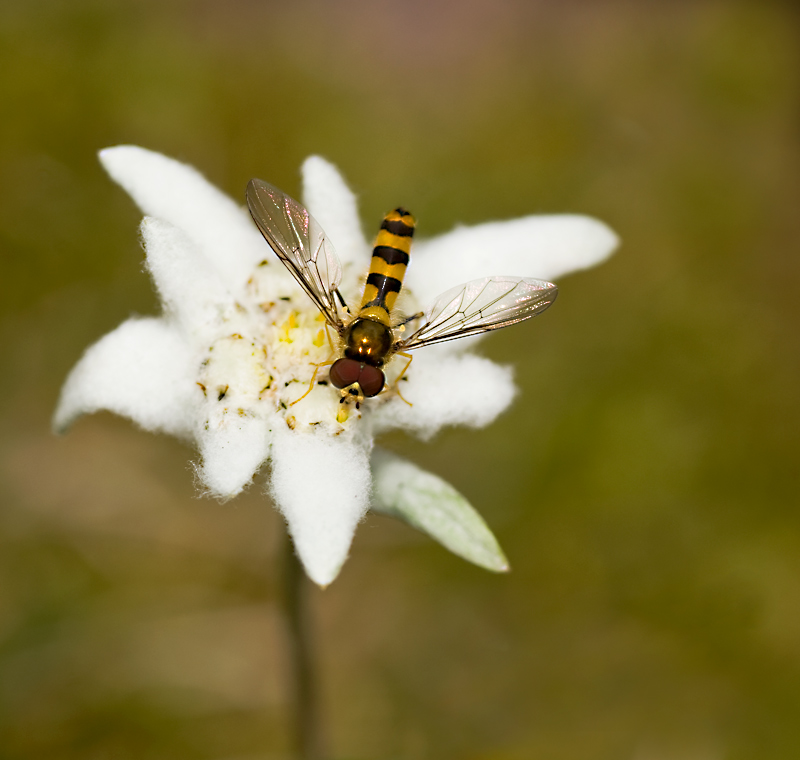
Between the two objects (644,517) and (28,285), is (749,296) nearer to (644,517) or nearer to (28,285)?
(644,517)

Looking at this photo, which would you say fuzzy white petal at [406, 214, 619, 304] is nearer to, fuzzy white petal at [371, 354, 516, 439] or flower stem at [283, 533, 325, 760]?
fuzzy white petal at [371, 354, 516, 439]

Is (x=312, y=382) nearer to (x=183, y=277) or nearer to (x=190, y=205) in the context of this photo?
(x=183, y=277)

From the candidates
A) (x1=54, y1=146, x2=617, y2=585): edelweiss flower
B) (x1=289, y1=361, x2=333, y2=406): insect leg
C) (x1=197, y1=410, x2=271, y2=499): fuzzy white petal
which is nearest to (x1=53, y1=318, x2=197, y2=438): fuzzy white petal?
(x1=54, y1=146, x2=617, y2=585): edelweiss flower

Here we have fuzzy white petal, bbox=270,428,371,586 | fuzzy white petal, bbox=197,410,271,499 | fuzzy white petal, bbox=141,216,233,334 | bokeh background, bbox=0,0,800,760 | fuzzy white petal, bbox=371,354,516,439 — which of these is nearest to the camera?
fuzzy white petal, bbox=270,428,371,586

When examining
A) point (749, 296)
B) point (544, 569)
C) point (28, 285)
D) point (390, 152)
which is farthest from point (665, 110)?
point (28, 285)

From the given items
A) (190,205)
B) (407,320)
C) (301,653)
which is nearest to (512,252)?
(407,320)

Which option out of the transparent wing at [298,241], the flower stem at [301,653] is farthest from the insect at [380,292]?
the flower stem at [301,653]
